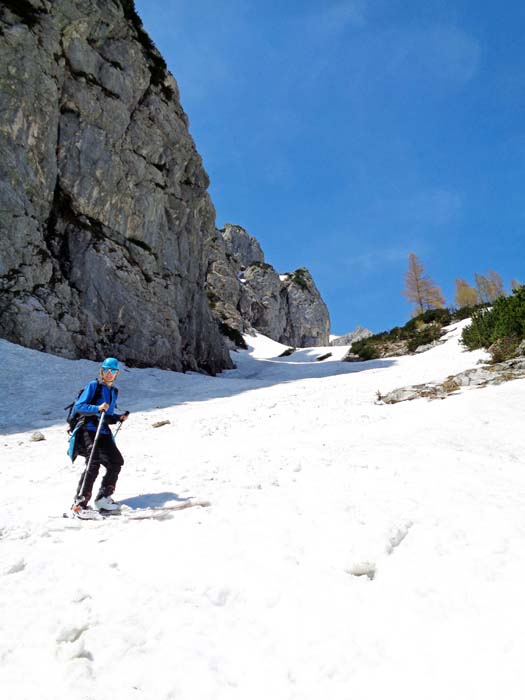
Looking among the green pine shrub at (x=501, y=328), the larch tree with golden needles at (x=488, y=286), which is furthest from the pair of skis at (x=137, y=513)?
the larch tree with golden needles at (x=488, y=286)

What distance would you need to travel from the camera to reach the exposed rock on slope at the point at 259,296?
3371 inches

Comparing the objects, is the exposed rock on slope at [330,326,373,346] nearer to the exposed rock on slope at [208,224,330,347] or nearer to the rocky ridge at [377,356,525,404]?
the exposed rock on slope at [208,224,330,347]

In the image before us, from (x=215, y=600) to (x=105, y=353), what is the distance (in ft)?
84.8

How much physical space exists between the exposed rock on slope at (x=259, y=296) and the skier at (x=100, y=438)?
70.8 metres

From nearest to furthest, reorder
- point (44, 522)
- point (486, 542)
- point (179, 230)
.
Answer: point (486, 542) → point (44, 522) → point (179, 230)

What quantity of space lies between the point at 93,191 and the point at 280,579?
32294 millimetres

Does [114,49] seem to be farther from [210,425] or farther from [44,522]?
[44,522]

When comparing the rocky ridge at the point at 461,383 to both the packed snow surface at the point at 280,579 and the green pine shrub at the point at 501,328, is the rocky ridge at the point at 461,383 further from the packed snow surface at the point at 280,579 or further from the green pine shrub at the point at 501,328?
the packed snow surface at the point at 280,579

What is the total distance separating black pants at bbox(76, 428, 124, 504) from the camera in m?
5.98

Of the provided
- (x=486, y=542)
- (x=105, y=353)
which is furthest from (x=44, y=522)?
(x=105, y=353)

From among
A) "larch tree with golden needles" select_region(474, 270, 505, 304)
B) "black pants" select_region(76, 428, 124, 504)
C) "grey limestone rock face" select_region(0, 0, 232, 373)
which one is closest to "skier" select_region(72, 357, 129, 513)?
"black pants" select_region(76, 428, 124, 504)

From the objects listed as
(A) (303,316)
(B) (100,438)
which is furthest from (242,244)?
(B) (100,438)

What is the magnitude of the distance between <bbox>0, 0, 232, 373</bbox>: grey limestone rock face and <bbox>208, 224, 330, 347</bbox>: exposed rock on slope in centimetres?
4168

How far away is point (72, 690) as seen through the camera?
2.39m
